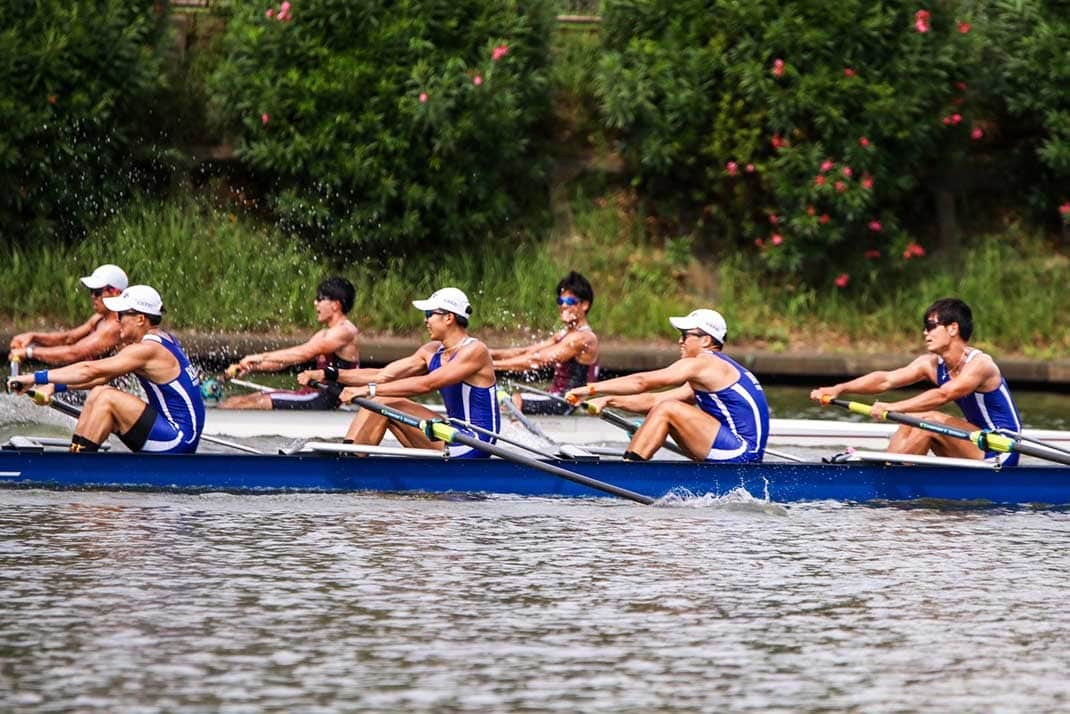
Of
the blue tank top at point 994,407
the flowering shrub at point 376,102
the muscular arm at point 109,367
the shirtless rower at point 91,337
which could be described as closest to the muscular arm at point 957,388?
the blue tank top at point 994,407

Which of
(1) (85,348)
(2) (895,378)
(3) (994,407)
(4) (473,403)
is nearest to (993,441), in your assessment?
(3) (994,407)

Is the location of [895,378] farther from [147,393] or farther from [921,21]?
[921,21]

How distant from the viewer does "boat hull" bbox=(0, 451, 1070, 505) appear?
560 inches

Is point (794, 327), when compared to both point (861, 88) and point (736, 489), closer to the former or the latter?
point (861, 88)

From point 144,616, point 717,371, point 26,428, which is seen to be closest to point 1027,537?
point 717,371

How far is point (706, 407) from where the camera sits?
14.7m

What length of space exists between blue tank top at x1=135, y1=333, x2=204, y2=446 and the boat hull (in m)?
0.40

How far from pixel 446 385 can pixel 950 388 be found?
3.77 metres

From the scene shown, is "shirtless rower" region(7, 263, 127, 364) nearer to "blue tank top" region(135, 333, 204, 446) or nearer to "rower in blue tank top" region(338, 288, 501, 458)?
"blue tank top" region(135, 333, 204, 446)

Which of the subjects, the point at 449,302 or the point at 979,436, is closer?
the point at 979,436

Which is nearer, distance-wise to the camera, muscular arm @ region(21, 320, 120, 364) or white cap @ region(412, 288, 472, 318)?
white cap @ region(412, 288, 472, 318)

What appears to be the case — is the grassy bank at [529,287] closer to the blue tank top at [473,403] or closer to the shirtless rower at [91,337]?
the shirtless rower at [91,337]

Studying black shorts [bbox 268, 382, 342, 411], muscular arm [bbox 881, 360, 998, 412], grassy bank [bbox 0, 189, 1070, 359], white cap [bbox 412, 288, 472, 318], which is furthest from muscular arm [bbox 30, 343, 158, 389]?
grassy bank [bbox 0, 189, 1070, 359]

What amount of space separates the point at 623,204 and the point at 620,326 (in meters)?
2.74
